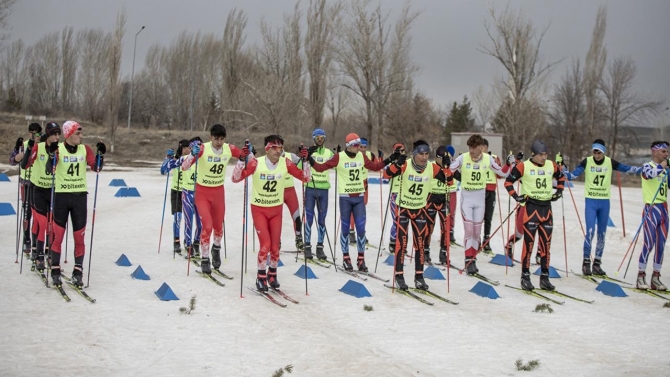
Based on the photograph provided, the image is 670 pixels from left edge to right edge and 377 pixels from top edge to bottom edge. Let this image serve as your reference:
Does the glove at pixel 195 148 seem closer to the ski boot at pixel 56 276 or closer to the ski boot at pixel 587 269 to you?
the ski boot at pixel 56 276

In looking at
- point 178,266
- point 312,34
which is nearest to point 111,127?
point 312,34

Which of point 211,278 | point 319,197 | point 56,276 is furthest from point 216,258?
point 319,197

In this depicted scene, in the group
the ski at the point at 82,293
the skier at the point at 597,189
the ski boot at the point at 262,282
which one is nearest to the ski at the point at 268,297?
the ski boot at the point at 262,282

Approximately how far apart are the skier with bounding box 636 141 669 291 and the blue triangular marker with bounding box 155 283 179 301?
24.6 feet

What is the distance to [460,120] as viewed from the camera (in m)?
66.6

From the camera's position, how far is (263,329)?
24.8 ft

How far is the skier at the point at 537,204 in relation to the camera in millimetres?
10055

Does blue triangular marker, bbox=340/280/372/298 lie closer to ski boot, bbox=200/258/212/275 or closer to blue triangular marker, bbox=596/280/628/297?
ski boot, bbox=200/258/212/275

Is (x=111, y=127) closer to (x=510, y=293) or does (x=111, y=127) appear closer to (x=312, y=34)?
(x=312, y=34)

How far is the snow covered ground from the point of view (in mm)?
6410

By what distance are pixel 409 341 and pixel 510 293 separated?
10.8ft

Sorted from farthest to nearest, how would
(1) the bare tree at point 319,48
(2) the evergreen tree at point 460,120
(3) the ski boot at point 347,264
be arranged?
(2) the evergreen tree at point 460,120 < (1) the bare tree at point 319,48 < (3) the ski boot at point 347,264

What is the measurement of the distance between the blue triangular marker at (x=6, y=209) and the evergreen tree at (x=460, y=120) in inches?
2086

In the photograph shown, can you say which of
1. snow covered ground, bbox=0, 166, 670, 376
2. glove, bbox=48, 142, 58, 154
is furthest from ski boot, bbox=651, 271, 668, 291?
glove, bbox=48, 142, 58, 154
